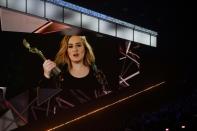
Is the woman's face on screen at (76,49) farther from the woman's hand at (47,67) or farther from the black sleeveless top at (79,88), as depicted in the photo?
the woman's hand at (47,67)

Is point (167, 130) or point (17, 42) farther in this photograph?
point (167, 130)

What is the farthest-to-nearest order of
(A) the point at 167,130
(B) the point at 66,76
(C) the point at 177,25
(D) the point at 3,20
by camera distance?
(C) the point at 177,25
(A) the point at 167,130
(B) the point at 66,76
(D) the point at 3,20

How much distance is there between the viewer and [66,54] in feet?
46.5

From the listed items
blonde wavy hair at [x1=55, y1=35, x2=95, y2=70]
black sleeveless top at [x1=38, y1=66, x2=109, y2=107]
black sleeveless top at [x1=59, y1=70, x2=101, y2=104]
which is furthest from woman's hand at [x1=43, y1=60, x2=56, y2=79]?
black sleeveless top at [x1=59, y1=70, x2=101, y2=104]

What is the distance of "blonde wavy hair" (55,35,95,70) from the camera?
45.7 ft

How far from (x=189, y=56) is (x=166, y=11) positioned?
206cm

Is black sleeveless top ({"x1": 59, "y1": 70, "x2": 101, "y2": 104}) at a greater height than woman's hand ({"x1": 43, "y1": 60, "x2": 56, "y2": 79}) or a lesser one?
lesser

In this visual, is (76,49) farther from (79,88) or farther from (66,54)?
(79,88)

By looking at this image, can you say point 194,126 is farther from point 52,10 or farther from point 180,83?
point 52,10

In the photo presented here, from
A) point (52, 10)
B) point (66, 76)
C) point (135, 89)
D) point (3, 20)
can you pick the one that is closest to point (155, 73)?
point (135, 89)

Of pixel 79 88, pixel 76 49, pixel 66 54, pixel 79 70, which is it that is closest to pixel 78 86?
pixel 79 88

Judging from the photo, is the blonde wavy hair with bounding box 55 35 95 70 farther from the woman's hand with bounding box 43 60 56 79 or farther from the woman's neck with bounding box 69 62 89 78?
the woman's hand with bounding box 43 60 56 79

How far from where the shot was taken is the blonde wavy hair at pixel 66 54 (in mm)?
13930

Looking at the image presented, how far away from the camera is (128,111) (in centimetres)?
1549
